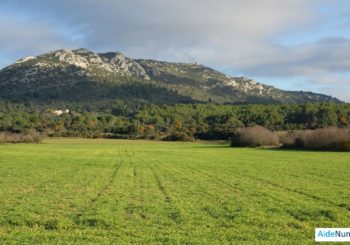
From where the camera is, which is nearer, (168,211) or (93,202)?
(168,211)

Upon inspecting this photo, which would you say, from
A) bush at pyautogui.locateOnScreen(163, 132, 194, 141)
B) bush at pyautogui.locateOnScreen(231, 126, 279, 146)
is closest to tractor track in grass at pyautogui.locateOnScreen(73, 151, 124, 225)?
bush at pyautogui.locateOnScreen(231, 126, 279, 146)

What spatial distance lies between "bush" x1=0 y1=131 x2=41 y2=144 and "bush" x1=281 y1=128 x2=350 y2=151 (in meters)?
75.0

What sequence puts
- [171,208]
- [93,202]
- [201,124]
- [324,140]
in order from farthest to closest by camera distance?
[201,124] → [324,140] → [93,202] → [171,208]

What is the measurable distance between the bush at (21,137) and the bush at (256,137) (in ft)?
197

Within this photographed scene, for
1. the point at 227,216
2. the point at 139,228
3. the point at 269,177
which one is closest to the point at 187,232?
the point at 139,228

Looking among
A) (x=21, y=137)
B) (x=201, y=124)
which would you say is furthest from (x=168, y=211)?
(x=201, y=124)

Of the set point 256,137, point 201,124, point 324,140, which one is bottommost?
point 324,140

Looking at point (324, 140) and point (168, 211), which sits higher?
point (324, 140)

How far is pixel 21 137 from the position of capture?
449ft

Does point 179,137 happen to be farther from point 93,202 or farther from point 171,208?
point 171,208

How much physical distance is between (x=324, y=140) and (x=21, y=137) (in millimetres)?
86523

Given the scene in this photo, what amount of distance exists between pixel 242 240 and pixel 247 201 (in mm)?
8834

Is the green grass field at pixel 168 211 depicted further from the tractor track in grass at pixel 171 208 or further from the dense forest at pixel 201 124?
the dense forest at pixel 201 124

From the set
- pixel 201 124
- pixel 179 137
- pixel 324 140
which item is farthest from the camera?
pixel 201 124
